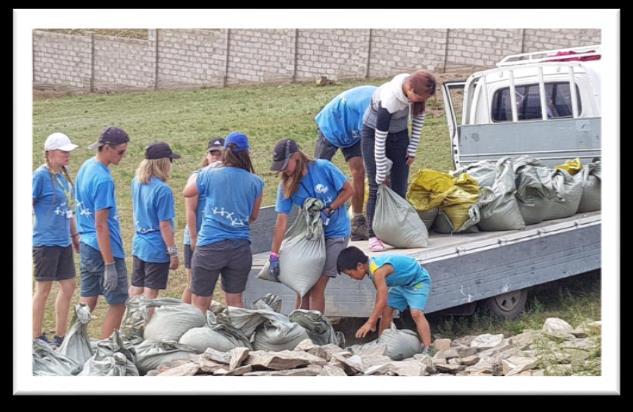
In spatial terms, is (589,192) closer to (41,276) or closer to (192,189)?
(192,189)

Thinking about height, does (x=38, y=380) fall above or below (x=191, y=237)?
below

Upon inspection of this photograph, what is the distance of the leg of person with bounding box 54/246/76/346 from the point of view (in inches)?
336

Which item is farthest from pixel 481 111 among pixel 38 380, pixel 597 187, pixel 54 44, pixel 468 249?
pixel 54 44

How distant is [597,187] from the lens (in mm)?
10172

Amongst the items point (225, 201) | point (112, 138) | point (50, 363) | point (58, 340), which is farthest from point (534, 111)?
point (50, 363)

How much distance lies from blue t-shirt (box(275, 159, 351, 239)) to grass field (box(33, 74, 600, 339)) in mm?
3440

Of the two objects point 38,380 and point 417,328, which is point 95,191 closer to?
point 38,380

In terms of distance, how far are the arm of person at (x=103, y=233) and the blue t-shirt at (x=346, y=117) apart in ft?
6.27

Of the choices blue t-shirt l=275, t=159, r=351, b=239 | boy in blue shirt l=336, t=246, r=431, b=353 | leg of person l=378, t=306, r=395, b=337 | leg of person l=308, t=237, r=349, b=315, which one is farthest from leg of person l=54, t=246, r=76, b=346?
leg of person l=378, t=306, r=395, b=337

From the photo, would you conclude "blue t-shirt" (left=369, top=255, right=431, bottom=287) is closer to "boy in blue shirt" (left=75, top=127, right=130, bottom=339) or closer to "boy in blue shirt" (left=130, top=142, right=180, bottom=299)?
"boy in blue shirt" (left=130, top=142, right=180, bottom=299)

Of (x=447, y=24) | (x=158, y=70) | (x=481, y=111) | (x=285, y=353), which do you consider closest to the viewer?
(x=447, y=24)

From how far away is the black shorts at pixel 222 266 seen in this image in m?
8.23

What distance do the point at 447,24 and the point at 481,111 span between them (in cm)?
527

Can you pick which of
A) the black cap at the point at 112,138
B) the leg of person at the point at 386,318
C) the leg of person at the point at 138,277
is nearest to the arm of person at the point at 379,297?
the leg of person at the point at 386,318
